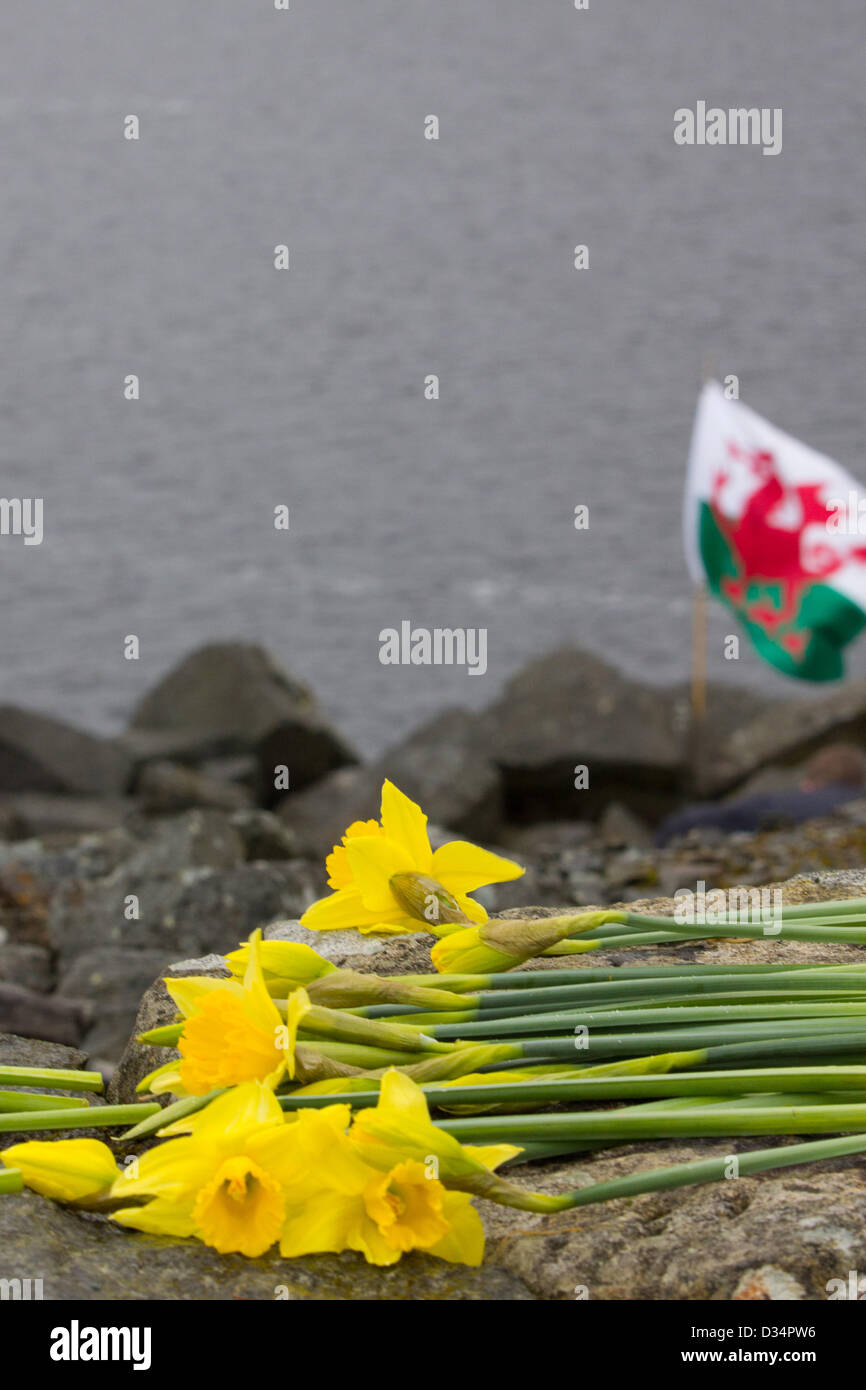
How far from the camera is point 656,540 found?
110 ft

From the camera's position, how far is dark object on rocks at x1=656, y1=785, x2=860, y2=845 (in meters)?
12.4

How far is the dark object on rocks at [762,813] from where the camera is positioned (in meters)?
12.4

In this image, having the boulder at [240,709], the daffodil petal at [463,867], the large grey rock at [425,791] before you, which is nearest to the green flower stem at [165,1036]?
the daffodil petal at [463,867]

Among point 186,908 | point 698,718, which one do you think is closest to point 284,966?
point 186,908

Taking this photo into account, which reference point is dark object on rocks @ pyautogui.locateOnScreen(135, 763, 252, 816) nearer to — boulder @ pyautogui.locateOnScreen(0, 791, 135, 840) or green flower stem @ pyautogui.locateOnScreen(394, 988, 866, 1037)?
boulder @ pyautogui.locateOnScreen(0, 791, 135, 840)

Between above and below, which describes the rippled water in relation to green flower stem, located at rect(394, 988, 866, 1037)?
above

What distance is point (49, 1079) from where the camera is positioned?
7.34 feet

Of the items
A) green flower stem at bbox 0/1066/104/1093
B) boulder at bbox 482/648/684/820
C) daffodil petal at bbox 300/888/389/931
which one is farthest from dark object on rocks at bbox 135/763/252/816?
daffodil petal at bbox 300/888/389/931

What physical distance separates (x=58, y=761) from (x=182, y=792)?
192cm

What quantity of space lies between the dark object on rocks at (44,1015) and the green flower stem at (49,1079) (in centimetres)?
503

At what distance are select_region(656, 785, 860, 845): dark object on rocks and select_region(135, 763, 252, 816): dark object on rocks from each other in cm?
439

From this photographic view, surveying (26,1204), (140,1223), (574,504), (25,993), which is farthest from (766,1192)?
(574,504)
